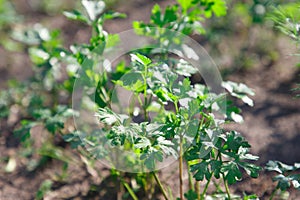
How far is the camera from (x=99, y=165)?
8.83ft

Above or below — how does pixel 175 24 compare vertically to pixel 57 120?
above

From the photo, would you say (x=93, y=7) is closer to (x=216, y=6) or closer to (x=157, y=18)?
(x=157, y=18)

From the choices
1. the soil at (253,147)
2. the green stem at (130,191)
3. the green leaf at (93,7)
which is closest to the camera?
the green stem at (130,191)

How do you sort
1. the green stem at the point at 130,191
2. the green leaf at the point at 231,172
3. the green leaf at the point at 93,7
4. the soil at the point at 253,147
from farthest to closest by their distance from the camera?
the soil at the point at 253,147
the green leaf at the point at 93,7
the green stem at the point at 130,191
the green leaf at the point at 231,172

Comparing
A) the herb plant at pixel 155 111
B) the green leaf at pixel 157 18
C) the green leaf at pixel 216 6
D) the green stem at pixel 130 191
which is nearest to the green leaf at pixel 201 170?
the herb plant at pixel 155 111

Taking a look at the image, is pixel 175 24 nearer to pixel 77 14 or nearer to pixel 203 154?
pixel 77 14

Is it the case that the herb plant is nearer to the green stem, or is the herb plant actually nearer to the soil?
the green stem

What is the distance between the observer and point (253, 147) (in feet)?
8.84

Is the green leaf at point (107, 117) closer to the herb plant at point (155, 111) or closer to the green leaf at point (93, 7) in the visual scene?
the herb plant at point (155, 111)

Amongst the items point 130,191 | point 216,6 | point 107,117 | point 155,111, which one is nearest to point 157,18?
Result: point 216,6

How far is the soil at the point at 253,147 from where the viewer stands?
2529mm

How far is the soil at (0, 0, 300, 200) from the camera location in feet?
8.30

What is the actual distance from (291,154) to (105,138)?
1.08 m

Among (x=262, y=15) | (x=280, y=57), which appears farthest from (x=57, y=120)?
(x=280, y=57)
